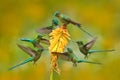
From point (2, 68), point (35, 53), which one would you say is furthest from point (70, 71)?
point (35, 53)

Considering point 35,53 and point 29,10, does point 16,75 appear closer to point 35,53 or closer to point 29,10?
point 29,10

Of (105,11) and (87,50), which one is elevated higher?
(105,11)

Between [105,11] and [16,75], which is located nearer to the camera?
[16,75]

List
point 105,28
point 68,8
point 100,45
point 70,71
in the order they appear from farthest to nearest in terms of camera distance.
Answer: point 68,8, point 105,28, point 100,45, point 70,71

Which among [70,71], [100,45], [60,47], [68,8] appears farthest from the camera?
[68,8]

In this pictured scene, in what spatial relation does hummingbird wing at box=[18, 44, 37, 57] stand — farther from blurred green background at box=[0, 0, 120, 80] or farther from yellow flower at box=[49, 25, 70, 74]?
blurred green background at box=[0, 0, 120, 80]

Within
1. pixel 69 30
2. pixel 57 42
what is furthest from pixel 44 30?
pixel 69 30

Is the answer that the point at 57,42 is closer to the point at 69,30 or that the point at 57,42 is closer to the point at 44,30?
the point at 44,30
